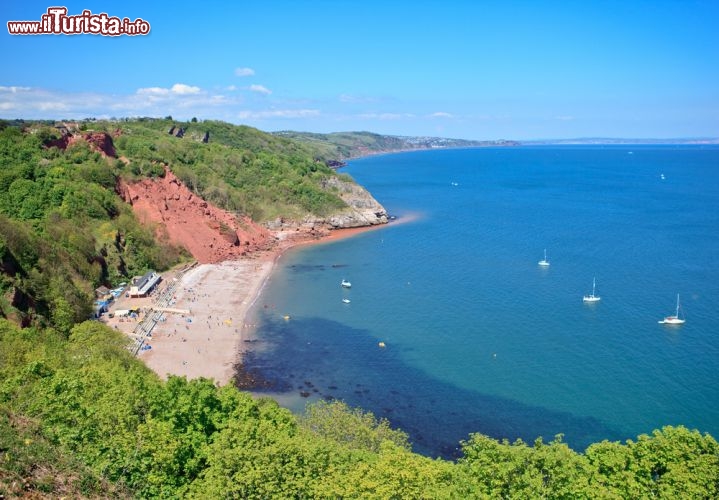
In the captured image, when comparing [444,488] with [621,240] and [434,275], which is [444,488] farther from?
[621,240]

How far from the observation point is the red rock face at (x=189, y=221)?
89.2m

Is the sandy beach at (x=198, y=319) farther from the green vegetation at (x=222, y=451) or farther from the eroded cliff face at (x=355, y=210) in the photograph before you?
the eroded cliff face at (x=355, y=210)

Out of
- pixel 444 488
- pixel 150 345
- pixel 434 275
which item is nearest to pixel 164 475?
pixel 444 488

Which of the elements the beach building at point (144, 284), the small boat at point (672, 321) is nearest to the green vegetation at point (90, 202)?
the beach building at point (144, 284)

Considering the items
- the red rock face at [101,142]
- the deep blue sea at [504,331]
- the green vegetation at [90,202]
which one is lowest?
the deep blue sea at [504,331]

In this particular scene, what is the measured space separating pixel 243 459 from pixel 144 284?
181ft

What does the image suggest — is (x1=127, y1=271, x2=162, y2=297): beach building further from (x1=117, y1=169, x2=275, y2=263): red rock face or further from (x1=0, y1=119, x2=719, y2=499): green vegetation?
(x1=0, y1=119, x2=719, y2=499): green vegetation

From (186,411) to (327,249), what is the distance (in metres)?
74.9

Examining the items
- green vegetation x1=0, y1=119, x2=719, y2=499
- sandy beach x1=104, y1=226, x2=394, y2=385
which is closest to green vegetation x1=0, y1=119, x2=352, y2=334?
sandy beach x1=104, y1=226, x2=394, y2=385

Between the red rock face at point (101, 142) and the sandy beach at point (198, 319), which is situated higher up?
the red rock face at point (101, 142)

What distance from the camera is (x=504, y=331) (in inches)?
2395
